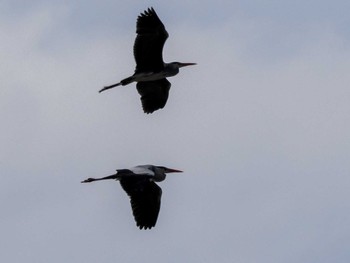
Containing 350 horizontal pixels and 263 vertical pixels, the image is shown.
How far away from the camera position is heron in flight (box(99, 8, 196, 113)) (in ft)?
124

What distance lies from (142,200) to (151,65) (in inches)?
217

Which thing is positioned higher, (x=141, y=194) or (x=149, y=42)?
(x=149, y=42)

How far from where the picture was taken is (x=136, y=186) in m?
33.9

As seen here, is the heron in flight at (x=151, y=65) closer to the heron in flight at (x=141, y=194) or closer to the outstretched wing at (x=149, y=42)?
the outstretched wing at (x=149, y=42)

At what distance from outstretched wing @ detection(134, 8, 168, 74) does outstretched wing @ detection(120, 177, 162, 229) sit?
4.97 meters

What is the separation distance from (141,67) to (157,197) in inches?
206

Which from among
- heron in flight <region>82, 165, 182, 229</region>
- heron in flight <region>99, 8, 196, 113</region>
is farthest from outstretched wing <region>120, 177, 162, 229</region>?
heron in flight <region>99, 8, 196, 113</region>

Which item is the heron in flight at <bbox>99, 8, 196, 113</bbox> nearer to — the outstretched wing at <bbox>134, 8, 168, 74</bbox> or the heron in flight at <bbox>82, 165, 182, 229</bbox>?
the outstretched wing at <bbox>134, 8, 168, 74</bbox>

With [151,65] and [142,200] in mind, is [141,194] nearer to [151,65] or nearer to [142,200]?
[142,200]

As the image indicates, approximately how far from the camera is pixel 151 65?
126 feet

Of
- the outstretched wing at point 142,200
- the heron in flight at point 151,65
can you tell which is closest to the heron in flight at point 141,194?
the outstretched wing at point 142,200

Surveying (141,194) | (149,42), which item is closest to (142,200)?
(141,194)

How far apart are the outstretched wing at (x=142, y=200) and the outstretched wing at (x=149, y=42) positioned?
4969 millimetres

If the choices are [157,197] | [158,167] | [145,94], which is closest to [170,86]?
[145,94]
